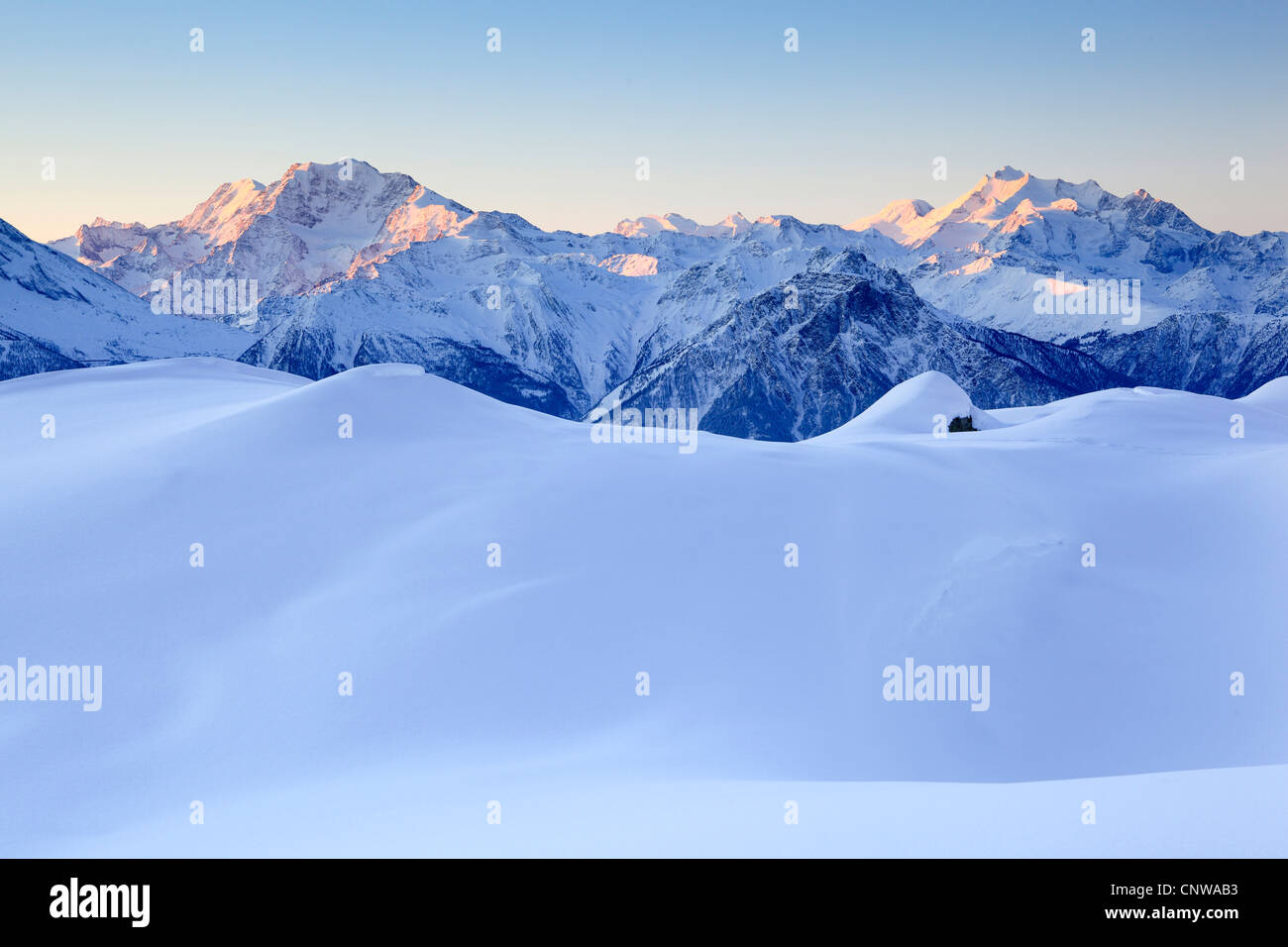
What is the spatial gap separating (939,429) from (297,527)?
47.6 meters

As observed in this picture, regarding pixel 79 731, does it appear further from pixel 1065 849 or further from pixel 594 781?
pixel 1065 849

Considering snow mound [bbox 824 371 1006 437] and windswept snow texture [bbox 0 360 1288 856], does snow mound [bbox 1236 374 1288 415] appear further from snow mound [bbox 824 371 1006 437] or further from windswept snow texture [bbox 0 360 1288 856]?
windswept snow texture [bbox 0 360 1288 856]

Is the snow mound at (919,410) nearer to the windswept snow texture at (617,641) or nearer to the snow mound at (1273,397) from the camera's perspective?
the snow mound at (1273,397)

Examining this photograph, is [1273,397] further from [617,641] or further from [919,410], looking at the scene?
[617,641]

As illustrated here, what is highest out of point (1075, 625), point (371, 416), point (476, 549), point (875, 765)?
point (371, 416)

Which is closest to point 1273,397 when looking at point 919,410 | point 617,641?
point 919,410

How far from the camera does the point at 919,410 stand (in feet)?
241

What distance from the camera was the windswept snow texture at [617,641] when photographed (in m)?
11.0

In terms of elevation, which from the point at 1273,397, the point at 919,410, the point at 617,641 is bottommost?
the point at 617,641

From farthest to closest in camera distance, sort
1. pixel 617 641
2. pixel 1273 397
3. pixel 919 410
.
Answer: pixel 1273 397, pixel 919 410, pixel 617 641

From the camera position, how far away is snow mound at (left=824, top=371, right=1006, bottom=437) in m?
68.8

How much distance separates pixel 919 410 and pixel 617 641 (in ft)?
197
